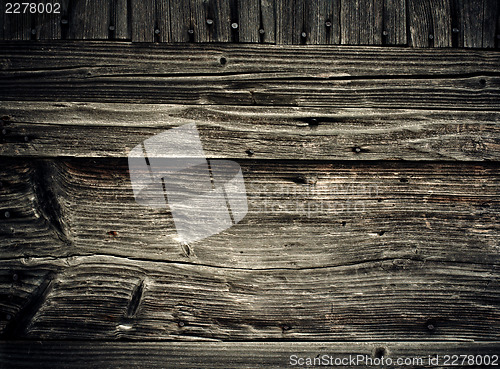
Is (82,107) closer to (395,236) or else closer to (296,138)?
(296,138)

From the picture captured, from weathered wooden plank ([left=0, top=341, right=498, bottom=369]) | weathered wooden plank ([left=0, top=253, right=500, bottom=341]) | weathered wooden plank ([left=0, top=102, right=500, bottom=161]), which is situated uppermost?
weathered wooden plank ([left=0, top=102, right=500, bottom=161])

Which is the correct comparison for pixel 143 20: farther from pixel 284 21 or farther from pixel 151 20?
pixel 284 21

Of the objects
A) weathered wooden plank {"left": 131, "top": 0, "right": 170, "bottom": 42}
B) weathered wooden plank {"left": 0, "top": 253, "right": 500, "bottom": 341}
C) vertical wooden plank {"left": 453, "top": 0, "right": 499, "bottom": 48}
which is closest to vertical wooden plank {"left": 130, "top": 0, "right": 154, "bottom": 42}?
weathered wooden plank {"left": 131, "top": 0, "right": 170, "bottom": 42}

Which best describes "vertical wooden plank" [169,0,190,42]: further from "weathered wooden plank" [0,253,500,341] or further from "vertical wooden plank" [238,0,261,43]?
"weathered wooden plank" [0,253,500,341]

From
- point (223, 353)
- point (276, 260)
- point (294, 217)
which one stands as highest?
point (294, 217)

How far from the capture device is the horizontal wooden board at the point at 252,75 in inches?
39.2

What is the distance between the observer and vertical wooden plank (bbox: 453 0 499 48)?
39.5 inches

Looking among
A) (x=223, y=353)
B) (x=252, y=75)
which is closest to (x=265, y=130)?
(x=252, y=75)

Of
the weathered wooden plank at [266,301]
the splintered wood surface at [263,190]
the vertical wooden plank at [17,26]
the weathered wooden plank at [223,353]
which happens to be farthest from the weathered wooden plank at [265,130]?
the weathered wooden plank at [223,353]

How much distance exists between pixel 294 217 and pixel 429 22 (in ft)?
2.27

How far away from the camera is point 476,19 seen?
3.29 ft

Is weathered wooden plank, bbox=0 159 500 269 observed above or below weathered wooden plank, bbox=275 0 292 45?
below

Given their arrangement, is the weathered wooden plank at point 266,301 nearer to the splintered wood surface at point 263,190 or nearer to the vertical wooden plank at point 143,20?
the splintered wood surface at point 263,190

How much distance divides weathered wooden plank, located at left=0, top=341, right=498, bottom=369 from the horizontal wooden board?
0.72 metres
